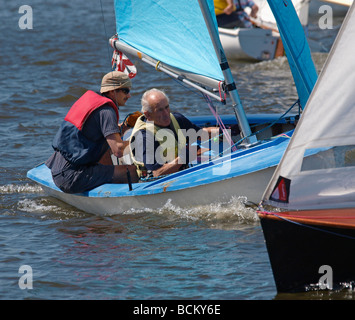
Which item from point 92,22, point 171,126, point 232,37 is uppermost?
point 92,22

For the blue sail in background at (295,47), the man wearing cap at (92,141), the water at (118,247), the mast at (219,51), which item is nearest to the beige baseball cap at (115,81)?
the man wearing cap at (92,141)

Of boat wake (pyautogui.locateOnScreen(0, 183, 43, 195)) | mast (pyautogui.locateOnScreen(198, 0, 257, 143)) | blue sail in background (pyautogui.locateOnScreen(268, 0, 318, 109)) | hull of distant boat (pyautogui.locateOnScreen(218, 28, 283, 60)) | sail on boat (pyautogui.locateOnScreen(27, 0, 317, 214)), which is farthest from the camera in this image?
hull of distant boat (pyautogui.locateOnScreen(218, 28, 283, 60))

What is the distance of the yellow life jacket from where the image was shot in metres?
5.84

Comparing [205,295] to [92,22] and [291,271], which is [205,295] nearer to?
[291,271]

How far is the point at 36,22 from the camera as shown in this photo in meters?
16.5

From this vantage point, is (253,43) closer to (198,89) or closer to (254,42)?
(254,42)

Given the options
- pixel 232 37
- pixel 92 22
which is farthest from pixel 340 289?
pixel 92 22

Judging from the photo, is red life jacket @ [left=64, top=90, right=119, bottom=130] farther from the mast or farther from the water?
the mast

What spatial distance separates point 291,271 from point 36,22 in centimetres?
1330

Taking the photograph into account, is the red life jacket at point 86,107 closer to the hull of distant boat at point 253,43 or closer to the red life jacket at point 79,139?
the red life jacket at point 79,139

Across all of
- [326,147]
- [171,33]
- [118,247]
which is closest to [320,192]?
[326,147]

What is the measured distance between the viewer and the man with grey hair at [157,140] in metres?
5.81

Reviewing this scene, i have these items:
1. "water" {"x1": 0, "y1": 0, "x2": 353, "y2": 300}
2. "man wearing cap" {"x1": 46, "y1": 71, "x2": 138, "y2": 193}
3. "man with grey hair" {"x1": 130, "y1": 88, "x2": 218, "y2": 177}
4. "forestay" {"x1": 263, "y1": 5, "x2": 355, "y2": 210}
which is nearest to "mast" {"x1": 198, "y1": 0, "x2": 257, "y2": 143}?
"man with grey hair" {"x1": 130, "y1": 88, "x2": 218, "y2": 177}

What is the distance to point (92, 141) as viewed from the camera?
5930 millimetres
